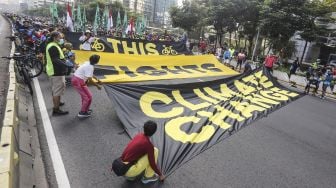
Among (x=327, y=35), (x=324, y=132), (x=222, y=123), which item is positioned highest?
(x=327, y=35)

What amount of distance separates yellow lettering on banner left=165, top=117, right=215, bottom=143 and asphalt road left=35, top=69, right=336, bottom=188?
0.98 ft

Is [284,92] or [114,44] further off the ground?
[114,44]

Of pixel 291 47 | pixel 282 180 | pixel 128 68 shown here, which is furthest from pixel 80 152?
pixel 291 47

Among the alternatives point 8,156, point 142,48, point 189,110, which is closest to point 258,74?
point 189,110

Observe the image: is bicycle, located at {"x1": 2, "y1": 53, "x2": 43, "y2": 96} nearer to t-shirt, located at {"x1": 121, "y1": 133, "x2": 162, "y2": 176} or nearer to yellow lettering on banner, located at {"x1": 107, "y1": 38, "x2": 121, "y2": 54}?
yellow lettering on banner, located at {"x1": 107, "y1": 38, "x2": 121, "y2": 54}

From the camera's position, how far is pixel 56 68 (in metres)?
6.66

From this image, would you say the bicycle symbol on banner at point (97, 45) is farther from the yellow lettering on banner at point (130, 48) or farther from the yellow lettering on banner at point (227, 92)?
the yellow lettering on banner at point (227, 92)

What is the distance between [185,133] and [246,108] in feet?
8.42

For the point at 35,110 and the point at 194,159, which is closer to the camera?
the point at 194,159

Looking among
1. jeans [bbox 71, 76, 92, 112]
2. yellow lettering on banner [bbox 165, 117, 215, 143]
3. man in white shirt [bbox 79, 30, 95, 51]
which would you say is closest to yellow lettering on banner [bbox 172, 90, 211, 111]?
yellow lettering on banner [bbox 165, 117, 215, 143]

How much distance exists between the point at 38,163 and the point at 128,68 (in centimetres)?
667

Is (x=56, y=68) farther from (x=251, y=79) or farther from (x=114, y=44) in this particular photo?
(x=114, y=44)

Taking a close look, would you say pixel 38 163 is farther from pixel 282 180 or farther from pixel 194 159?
pixel 282 180

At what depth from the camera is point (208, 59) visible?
510 inches
